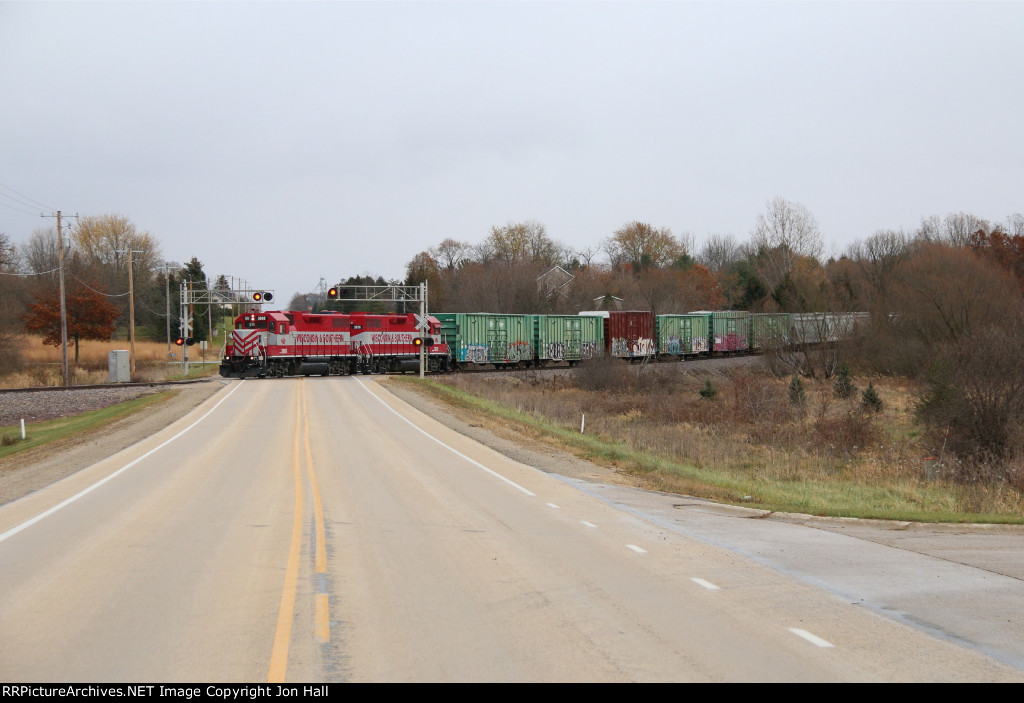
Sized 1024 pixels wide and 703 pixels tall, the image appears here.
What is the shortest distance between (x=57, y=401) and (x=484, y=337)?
24722 millimetres

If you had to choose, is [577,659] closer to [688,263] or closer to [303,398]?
[303,398]

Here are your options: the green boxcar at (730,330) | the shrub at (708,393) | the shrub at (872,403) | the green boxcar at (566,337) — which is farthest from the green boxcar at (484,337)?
the shrub at (872,403)

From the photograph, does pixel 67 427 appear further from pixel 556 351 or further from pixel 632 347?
pixel 632 347

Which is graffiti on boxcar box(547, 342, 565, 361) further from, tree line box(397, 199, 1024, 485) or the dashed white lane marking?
the dashed white lane marking

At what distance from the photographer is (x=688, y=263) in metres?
111

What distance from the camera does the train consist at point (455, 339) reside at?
46.9 m

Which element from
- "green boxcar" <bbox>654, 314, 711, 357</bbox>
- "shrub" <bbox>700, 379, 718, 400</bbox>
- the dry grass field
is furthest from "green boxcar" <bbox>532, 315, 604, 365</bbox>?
the dry grass field

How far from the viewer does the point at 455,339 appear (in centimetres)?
5197

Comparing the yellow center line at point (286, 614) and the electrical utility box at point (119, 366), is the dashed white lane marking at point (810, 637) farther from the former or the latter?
the electrical utility box at point (119, 366)

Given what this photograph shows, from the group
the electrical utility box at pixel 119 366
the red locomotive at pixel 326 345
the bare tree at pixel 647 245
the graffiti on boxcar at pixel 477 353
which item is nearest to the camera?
the red locomotive at pixel 326 345

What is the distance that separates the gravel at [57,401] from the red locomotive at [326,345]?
6079 millimetres

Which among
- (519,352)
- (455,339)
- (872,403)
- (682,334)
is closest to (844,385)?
(872,403)

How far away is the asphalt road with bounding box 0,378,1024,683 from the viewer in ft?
19.0

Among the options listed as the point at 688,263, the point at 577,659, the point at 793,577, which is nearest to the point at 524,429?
the point at 793,577
